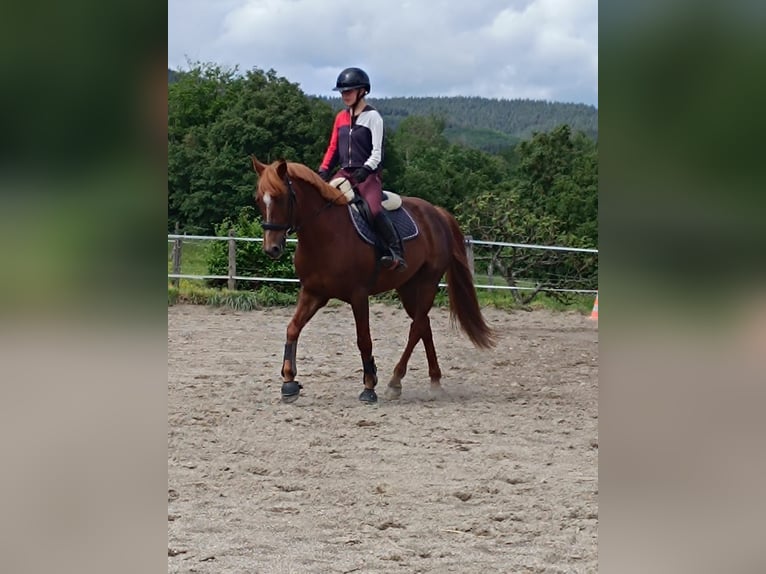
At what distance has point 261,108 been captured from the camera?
19.1 metres

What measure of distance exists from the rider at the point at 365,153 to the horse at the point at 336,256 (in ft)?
0.48

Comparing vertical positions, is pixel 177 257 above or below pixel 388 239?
below

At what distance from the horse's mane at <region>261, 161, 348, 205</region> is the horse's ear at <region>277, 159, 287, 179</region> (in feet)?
0.08

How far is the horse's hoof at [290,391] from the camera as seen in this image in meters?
5.73

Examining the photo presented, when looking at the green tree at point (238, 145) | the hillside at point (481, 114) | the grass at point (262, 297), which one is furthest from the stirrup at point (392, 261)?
the hillside at point (481, 114)

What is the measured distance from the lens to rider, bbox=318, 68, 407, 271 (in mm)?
5754

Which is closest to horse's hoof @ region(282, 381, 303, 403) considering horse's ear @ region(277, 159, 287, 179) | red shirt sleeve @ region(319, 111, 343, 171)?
horse's ear @ region(277, 159, 287, 179)

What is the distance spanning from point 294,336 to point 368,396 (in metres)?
0.63

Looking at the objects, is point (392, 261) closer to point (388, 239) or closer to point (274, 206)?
point (388, 239)

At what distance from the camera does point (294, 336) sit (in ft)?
18.6

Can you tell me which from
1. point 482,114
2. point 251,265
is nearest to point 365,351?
point 251,265
